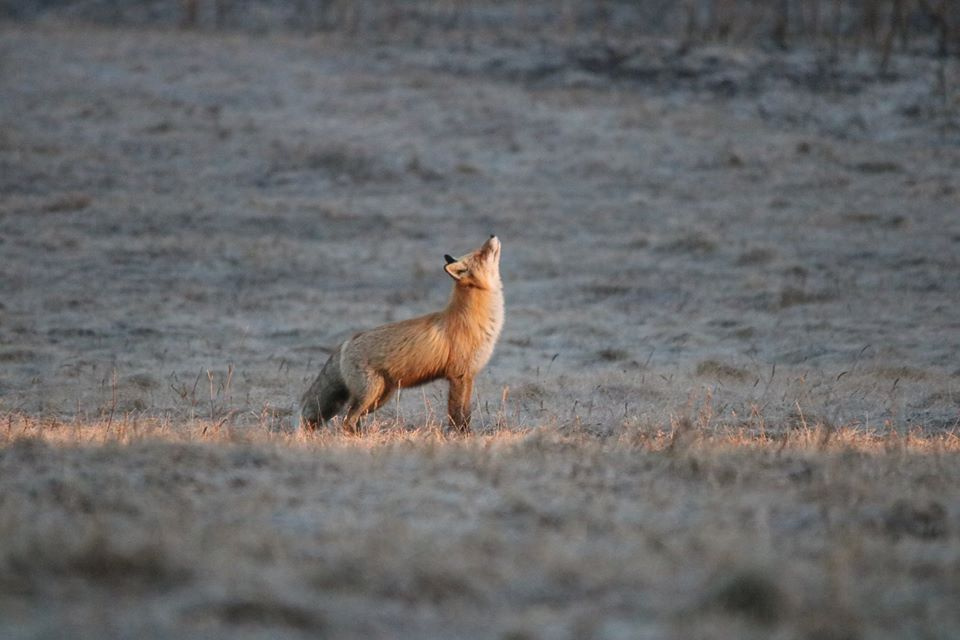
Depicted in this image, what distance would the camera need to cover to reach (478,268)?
10.6m

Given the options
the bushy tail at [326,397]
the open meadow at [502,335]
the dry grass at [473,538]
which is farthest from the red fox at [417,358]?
the dry grass at [473,538]

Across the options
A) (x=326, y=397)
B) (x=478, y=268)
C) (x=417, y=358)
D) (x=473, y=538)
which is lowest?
(x=326, y=397)

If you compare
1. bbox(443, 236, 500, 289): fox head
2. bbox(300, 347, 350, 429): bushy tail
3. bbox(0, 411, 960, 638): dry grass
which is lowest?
bbox(300, 347, 350, 429): bushy tail

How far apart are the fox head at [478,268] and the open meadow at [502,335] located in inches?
60.6

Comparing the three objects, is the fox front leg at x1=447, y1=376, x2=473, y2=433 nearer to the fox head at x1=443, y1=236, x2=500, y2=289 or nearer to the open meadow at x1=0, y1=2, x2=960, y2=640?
the open meadow at x1=0, y1=2, x2=960, y2=640

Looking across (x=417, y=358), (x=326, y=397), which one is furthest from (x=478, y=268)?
(x=326, y=397)

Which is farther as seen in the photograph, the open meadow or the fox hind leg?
the fox hind leg

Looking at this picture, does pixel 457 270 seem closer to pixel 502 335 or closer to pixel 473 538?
pixel 473 538

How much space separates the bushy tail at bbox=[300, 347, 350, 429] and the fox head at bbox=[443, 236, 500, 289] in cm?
139

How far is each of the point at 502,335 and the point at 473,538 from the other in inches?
487

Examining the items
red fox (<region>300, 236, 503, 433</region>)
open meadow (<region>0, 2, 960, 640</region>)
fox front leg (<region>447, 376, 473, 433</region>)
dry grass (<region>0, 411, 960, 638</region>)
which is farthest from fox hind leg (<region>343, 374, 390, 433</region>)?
dry grass (<region>0, 411, 960, 638</region>)

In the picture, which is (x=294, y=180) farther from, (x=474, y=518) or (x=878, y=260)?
(x=474, y=518)

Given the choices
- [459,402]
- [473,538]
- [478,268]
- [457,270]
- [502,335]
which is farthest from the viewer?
[502,335]

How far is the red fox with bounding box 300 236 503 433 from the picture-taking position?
394 inches
